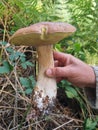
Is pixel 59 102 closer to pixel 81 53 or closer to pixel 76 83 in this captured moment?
pixel 76 83

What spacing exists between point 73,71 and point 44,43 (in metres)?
0.23

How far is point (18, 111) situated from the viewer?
1.61m

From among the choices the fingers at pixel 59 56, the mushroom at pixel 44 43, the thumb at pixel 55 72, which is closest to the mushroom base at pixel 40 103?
the mushroom at pixel 44 43

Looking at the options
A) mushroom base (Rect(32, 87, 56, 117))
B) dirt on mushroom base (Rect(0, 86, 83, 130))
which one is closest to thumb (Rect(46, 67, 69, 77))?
mushroom base (Rect(32, 87, 56, 117))

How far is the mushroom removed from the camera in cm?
129

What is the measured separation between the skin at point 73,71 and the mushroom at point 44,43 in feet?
0.15

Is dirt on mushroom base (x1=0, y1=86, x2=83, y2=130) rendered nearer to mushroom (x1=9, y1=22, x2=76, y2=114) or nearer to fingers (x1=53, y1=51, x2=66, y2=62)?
mushroom (x1=9, y1=22, x2=76, y2=114)

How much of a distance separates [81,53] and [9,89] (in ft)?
1.74

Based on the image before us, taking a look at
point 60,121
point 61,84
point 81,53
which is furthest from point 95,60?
point 60,121

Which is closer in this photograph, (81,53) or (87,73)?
(87,73)

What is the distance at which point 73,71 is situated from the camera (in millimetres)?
1510

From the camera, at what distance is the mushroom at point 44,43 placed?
1.29 meters

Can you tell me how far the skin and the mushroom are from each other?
5cm

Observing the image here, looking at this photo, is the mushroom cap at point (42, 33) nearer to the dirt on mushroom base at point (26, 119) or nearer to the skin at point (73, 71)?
the skin at point (73, 71)
